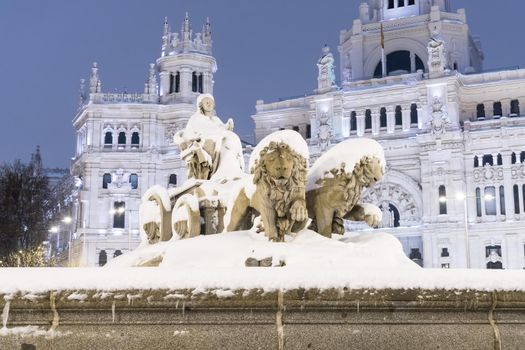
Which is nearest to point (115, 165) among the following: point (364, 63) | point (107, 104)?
point (107, 104)

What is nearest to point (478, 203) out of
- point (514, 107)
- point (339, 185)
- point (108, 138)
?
point (514, 107)

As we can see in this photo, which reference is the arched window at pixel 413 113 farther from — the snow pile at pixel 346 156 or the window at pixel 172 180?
the snow pile at pixel 346 156

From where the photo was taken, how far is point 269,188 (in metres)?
8.19

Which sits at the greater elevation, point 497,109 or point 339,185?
point 497,109

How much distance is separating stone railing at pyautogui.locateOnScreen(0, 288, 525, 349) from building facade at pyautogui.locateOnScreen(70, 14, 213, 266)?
51.8m

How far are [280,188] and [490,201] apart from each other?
149ft

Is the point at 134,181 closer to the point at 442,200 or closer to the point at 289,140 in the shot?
the point at 442,200

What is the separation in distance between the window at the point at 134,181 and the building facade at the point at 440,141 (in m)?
10.2

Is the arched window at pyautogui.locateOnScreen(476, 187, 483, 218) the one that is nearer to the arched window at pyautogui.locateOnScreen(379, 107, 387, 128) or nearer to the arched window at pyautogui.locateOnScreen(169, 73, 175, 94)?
the arched window at pyautogui.locateOnScreen(379, 107, 387, 128)

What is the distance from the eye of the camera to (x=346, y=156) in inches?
332

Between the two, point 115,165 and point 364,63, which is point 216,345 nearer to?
point 115,165

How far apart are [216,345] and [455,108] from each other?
1951 inches

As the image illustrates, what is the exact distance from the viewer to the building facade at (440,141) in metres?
50.0

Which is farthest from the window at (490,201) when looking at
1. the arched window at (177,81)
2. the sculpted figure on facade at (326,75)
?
the arched window at (177,81)
